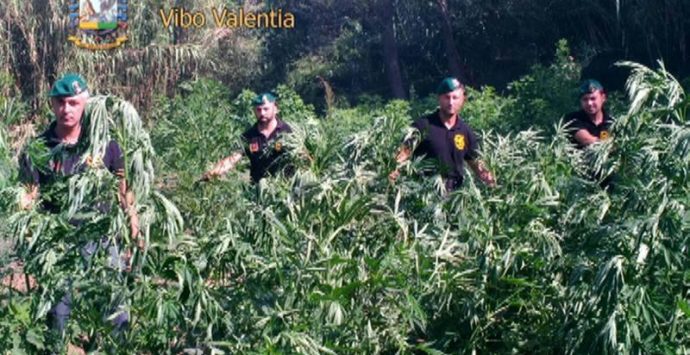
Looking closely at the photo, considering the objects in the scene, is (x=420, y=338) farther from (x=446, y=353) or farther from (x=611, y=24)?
(x=611, y=24)

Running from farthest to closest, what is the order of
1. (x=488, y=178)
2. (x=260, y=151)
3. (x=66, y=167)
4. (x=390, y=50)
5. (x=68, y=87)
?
(x=390, y=50), (x=260, y=151), (x=488, y=178), (x=68, y=87), (x=66, y=167)

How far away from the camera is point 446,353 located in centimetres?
474

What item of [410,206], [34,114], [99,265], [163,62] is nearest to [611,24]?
[163,62]

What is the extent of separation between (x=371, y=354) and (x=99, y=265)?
3.58 ft

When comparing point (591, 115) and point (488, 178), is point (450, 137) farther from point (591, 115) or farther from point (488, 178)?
point (488, 178)

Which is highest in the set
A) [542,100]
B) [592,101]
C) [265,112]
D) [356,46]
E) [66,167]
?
[66,167]

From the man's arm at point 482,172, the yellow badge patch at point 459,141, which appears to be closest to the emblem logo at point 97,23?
the yellow badge patch at point 459,141

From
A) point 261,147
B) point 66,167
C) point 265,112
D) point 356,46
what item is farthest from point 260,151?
point 356,46

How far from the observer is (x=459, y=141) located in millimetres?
6625

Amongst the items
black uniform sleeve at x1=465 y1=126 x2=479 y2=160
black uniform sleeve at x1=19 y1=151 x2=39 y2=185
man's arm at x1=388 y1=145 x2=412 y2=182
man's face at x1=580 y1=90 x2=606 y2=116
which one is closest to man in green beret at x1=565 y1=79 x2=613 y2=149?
man's face at x1=580 y1=90 x2=606 y2=116

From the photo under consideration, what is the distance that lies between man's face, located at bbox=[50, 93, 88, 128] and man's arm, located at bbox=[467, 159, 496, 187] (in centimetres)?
179

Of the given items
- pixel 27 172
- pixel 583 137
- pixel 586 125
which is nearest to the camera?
pixel 27 172

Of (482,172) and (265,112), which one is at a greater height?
(482,172)

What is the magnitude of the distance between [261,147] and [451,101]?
1.24m
